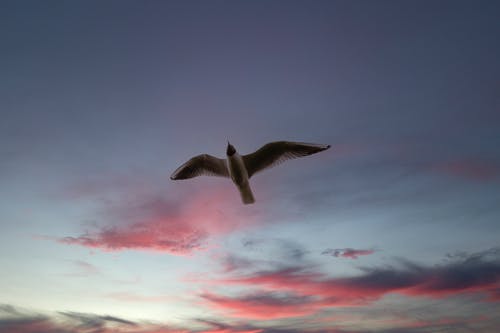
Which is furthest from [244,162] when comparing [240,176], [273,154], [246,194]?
[246,194]

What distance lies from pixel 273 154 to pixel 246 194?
2535 mm

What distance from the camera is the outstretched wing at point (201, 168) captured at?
74.1 ft

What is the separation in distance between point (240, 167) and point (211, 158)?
209 cm

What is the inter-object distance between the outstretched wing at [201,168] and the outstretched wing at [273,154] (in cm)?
138

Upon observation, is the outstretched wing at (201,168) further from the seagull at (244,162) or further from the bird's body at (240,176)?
the bird's body at (240,176)

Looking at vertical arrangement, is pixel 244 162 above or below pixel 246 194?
above

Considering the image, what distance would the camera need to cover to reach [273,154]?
2211 centimetres

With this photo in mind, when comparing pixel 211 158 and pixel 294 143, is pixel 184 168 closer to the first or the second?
pixel 211 158

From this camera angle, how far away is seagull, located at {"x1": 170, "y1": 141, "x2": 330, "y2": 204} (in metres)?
21.2

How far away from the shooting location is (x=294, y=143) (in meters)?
21.6

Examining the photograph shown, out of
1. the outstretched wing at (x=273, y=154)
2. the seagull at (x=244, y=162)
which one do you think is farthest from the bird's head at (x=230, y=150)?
the outstretched wing at (x=273, y=154)

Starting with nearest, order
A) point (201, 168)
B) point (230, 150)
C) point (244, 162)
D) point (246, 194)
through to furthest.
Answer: point (230, 150), point (244, 162), point (246, 194), point (201, 168)

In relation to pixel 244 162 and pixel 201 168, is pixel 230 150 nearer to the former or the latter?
pixel 244 162

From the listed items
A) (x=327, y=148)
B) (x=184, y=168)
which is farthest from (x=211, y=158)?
(x=327, y=148)
